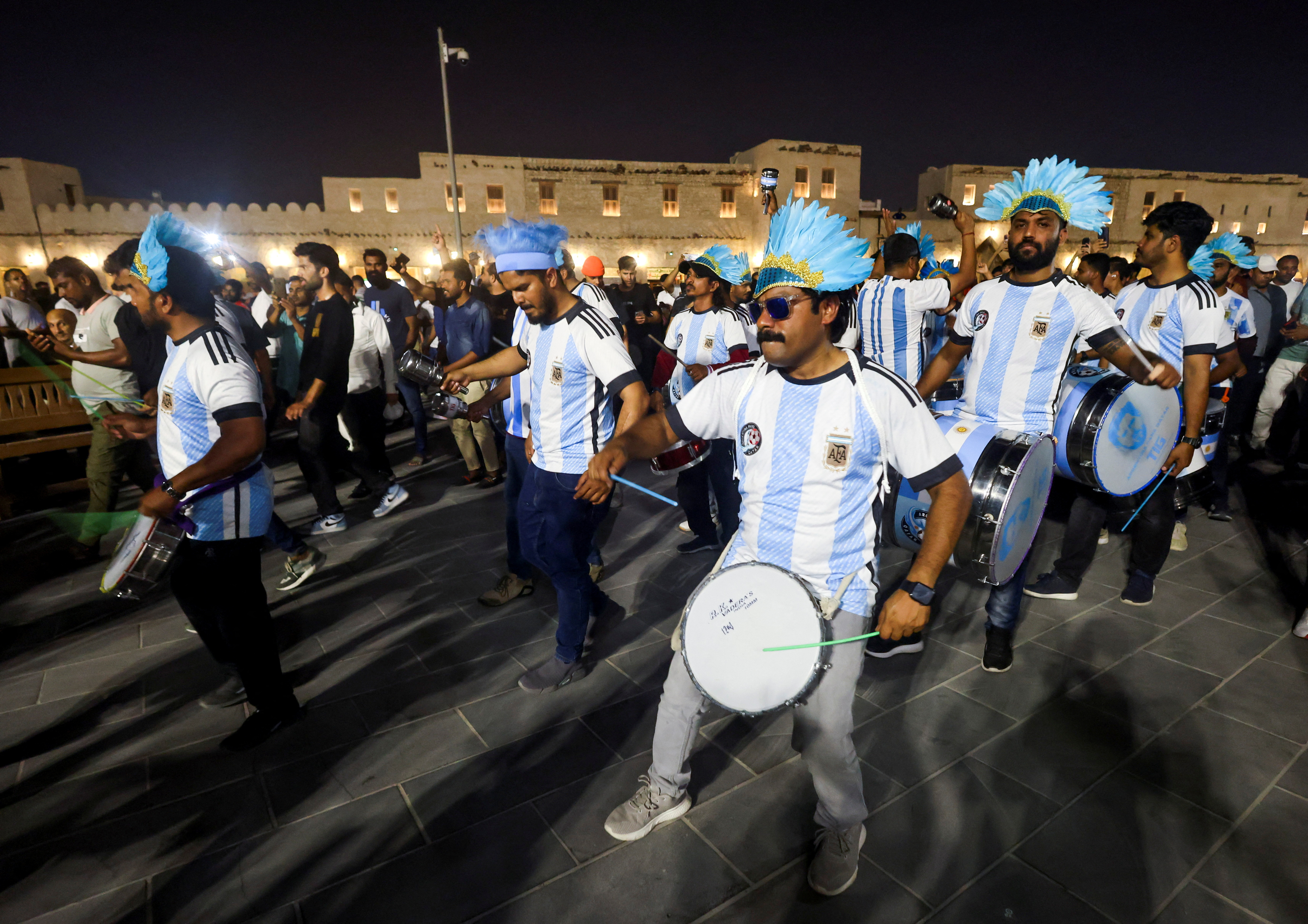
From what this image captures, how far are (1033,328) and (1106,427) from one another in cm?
65

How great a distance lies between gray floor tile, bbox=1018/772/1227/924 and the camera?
2.22m

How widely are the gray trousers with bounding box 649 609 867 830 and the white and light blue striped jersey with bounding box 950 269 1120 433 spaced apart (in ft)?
5.85

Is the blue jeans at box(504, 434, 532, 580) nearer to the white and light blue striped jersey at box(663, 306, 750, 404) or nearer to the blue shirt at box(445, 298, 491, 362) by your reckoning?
the white and light blue striped jersey at box(663, 306, 750, 404)

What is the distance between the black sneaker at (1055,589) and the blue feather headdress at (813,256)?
328 centimetres

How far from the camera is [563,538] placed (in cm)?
340

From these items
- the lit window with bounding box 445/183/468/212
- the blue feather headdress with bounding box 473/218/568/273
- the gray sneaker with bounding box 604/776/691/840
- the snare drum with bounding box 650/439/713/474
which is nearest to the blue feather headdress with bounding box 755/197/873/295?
the blue feather headdress with bounding box 473/218/568/273

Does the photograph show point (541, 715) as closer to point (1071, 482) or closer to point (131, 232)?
point (1071, 482)

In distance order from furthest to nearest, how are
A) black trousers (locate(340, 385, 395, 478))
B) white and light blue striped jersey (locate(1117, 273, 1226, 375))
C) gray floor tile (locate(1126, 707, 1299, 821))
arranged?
1. black trousers (locate(340, 385, 395, 478))
2. white and light blue striped jersey (locate(1117, 273, 1226, 375))
3. gray floor tile (locate(1126, 707, 1299, 821))

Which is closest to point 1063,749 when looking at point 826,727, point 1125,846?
point 1125,846

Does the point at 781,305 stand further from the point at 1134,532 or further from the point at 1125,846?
the point at 1134,532

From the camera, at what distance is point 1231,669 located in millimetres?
3523

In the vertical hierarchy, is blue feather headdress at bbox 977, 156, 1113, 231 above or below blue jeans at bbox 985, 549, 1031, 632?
above

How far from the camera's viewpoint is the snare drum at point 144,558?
2754 millimetres

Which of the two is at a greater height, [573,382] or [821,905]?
[573,382]
